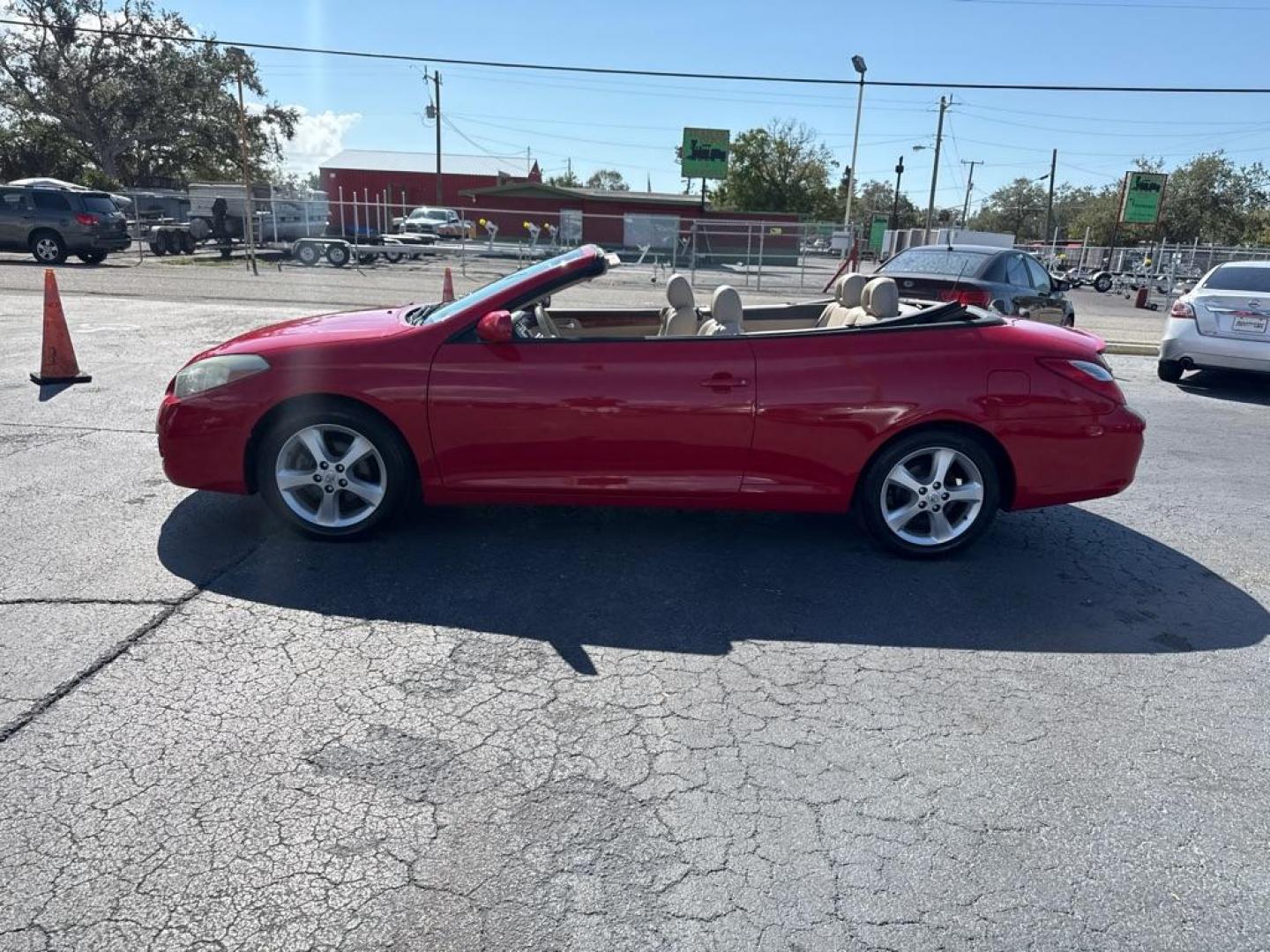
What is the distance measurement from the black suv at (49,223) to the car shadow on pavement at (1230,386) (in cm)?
2371

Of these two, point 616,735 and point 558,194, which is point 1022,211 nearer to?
point 558,194

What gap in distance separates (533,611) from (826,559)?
1.59 meters

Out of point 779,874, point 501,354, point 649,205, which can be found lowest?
point 779,874

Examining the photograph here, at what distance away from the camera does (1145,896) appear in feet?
7.73

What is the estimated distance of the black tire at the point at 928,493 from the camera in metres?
4.44

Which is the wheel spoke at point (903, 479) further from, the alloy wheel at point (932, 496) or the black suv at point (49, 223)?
the black suv at point (49, 223)

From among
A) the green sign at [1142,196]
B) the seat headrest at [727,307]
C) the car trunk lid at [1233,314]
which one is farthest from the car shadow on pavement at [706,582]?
the green sign at [1142,196]

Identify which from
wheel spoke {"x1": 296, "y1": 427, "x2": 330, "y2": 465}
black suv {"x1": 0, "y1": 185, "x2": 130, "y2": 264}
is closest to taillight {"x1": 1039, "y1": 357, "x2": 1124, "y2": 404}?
wheel spoke {"x1": 296, "y1": 427, "x2": 330, "y2": 465}

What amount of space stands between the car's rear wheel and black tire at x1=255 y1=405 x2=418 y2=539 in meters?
22.4

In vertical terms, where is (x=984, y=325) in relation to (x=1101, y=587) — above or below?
above

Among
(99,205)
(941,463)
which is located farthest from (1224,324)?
(99,205)

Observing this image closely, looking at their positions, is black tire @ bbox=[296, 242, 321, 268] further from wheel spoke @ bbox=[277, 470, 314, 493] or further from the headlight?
wheel spoke @ bbox=[277, 470, 314, 493]

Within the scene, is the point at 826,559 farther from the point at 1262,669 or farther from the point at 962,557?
the point at 1262,669

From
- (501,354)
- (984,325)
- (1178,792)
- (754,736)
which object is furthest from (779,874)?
(984,325)
